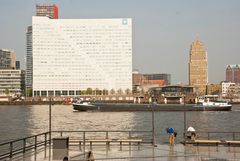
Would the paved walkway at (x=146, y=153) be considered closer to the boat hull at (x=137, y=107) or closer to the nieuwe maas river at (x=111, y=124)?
the nieuwe maas river at (x=111, y=124)

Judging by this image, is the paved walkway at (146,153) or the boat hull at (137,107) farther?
the boat hull at (137,107)

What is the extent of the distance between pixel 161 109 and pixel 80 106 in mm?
25777

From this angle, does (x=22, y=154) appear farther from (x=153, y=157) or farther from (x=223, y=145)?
(x=223, y=145)

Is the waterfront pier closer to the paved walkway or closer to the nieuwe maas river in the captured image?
the paved walkway

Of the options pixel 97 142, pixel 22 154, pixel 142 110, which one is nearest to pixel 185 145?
pixel 97 142

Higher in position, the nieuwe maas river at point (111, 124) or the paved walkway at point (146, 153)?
the paved walkway at point (146, 153)

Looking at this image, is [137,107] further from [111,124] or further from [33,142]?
[33,142]

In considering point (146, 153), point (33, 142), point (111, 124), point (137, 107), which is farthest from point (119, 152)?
point (137, 107)

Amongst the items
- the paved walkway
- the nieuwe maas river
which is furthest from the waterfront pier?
the nieuwe maas river

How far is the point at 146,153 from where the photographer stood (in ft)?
74.0

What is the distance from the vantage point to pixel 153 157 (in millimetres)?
20891

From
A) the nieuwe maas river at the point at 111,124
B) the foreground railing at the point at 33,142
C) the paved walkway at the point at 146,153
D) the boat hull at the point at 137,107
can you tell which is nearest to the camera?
the paved walkway at the point at 146,153

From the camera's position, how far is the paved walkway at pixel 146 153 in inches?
802

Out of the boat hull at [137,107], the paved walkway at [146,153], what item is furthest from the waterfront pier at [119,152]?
the boat hull at [137,107]
